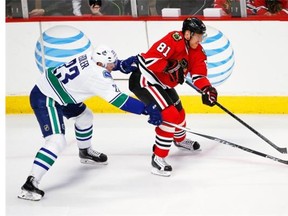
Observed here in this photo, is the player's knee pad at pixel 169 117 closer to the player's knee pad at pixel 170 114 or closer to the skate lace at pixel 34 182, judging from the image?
the player's knee pad at pixel 170 114

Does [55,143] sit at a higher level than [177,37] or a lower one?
lower

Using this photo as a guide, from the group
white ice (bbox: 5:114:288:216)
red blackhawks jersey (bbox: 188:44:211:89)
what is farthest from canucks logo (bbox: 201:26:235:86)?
red blackhawks jersey (bbox: 188:44:211:89)

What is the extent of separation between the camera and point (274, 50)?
5469mm

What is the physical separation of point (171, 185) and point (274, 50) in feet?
6.09

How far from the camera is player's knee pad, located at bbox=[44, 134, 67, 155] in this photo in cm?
388

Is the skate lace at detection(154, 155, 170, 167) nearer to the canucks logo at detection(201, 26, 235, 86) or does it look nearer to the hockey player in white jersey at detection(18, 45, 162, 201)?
the hockey player in white jersey at detection(18, 45, 162, 201)

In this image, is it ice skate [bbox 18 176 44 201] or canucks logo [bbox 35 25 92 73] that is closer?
ice skate [bbox 18 176 44 201]

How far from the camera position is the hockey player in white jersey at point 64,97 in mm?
3857

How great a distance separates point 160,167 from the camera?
4285 mm

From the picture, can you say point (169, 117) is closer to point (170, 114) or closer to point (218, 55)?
point (170, 114)

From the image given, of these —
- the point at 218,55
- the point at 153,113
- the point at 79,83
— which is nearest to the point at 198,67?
the point at 153,113

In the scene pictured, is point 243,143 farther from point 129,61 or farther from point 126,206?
point 126,206

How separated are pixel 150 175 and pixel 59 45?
1.95m

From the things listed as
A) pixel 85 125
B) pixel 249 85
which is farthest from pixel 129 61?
pixel 249 85
